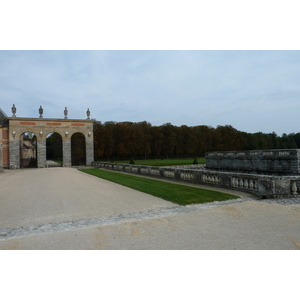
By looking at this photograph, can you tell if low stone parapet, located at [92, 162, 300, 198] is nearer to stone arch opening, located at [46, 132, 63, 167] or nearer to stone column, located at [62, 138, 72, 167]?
stone column, located at [62, 138, 72, 167]

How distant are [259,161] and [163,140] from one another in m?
37.9

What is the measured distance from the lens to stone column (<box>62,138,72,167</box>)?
31.5 m

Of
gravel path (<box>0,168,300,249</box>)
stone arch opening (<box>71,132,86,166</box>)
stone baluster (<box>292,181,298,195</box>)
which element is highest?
stone arch opening (<box>71,132,86,166</box>)

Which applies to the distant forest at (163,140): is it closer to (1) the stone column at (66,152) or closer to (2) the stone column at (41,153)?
(1) the stone column at (66,152)

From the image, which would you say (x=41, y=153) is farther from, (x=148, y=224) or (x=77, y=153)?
(x=148, y=224)

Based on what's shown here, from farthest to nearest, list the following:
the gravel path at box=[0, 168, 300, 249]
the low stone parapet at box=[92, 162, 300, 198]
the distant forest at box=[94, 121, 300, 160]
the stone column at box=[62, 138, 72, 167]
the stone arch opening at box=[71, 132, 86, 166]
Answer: the distant forest at box=[94, 121, 300, 160], the stone arch opening at box=[71, 132, 86, 166], the stone column at box=[62, 138, 72, 167], the low stone parapet at box=[92, 162, 300, 198], the gravel path at box=[0, 168, 300, 249]

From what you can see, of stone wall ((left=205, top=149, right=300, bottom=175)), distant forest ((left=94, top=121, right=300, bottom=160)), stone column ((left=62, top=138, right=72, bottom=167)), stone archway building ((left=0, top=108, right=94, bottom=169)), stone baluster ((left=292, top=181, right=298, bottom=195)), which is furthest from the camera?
distant forest ((left=94, top=121, right=300, bottom=160))

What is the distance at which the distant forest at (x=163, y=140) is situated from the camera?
47194 millimetres

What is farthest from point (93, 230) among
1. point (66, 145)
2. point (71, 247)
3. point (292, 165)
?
point (66, 145)

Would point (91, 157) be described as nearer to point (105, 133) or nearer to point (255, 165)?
point (105, 133)

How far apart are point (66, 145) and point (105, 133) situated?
47.4 ft

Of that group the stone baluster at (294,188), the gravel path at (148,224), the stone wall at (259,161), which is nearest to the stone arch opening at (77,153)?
the stone wall at (259,161)

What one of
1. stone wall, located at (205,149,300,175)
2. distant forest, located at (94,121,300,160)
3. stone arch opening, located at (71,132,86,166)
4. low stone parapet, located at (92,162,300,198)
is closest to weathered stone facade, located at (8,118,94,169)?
stone arch opening, located at (71,132,86,166)

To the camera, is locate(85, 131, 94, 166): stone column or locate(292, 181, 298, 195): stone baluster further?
locate(85, 131, 94, 166): stone column
